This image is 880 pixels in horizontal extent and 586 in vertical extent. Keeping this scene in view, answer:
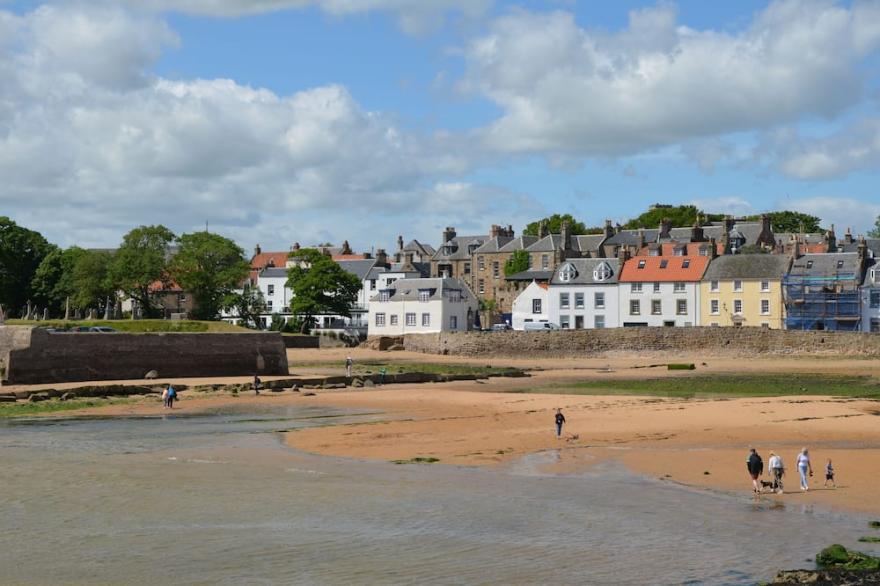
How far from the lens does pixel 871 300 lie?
229 ft

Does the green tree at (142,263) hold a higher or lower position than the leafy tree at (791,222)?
lower

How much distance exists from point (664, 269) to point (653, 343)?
8.42 metres

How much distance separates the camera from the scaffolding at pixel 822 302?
230ft

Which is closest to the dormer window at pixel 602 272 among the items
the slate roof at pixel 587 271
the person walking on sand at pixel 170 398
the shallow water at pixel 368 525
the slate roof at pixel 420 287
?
the slate roof at pixel 587 271

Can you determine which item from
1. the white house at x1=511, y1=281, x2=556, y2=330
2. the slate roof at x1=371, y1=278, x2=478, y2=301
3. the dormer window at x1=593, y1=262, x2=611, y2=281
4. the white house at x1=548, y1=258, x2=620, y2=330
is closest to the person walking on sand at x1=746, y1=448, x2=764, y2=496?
the white house at x1=548, y1=258, x2=620, y2=330

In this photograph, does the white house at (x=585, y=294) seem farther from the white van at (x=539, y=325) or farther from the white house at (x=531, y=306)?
the white house at (x=531, y=306)

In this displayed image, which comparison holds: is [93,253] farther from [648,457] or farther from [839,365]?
[648,457]

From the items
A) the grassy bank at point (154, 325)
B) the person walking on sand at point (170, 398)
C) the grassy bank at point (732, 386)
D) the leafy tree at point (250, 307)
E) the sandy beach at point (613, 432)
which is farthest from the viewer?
the leafy tree at point (250, 307)

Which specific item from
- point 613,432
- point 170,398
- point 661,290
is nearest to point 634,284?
point 661,290

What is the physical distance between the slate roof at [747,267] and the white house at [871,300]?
5.29m

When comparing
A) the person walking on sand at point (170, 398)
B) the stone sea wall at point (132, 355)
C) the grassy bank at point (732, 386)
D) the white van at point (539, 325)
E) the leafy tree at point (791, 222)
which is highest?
the leafy tree at point (791, 222)

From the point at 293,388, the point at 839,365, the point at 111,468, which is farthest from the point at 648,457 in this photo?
the point at 839,365

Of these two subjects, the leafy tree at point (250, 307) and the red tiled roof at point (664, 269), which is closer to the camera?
the red tiled roof at point (664, 269)

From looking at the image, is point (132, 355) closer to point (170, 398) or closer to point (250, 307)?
point (170, 398)
